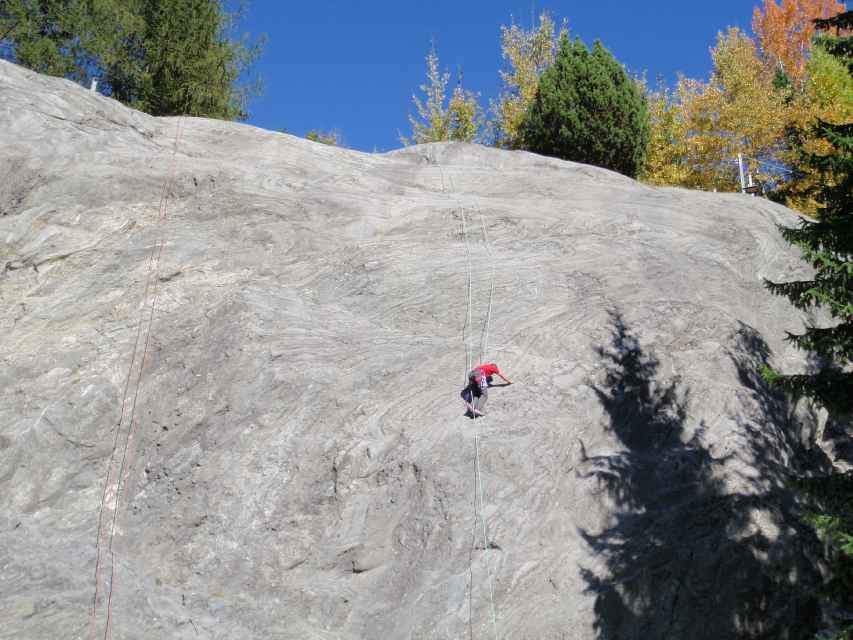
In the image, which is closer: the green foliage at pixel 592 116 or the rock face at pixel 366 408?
the rock face at pixel 366 408

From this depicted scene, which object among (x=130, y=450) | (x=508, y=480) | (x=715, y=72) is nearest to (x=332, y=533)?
(x=508, y=480)

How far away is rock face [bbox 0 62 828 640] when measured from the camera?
423 inches

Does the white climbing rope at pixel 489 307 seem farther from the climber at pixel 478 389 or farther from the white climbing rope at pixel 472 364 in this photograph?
the climber at pixel 478 389

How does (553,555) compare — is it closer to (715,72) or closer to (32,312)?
(32,312)

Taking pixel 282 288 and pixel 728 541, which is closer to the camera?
pixel 728 541

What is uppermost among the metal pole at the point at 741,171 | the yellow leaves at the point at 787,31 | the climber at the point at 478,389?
the yellow leaves at the point at 787,31

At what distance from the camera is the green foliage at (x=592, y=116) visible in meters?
22.7

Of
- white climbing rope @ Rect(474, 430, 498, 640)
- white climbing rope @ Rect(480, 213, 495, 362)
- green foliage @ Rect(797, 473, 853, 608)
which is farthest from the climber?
green foliage @ Rect(797, 473, 853, 608)

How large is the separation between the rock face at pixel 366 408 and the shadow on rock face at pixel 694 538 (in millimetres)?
37

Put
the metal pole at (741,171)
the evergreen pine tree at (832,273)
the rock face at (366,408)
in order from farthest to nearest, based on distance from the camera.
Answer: the metal pole at (741,171) → the rock face at (366,408) → the evergreen pine tree at (832,273)

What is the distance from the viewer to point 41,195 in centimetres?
1538

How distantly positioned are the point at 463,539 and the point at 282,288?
5.86m

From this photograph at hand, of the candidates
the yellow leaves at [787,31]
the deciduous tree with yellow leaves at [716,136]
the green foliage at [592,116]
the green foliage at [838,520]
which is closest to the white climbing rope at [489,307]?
the green foliage at [838,520]

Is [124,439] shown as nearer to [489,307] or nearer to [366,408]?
[366,408]
